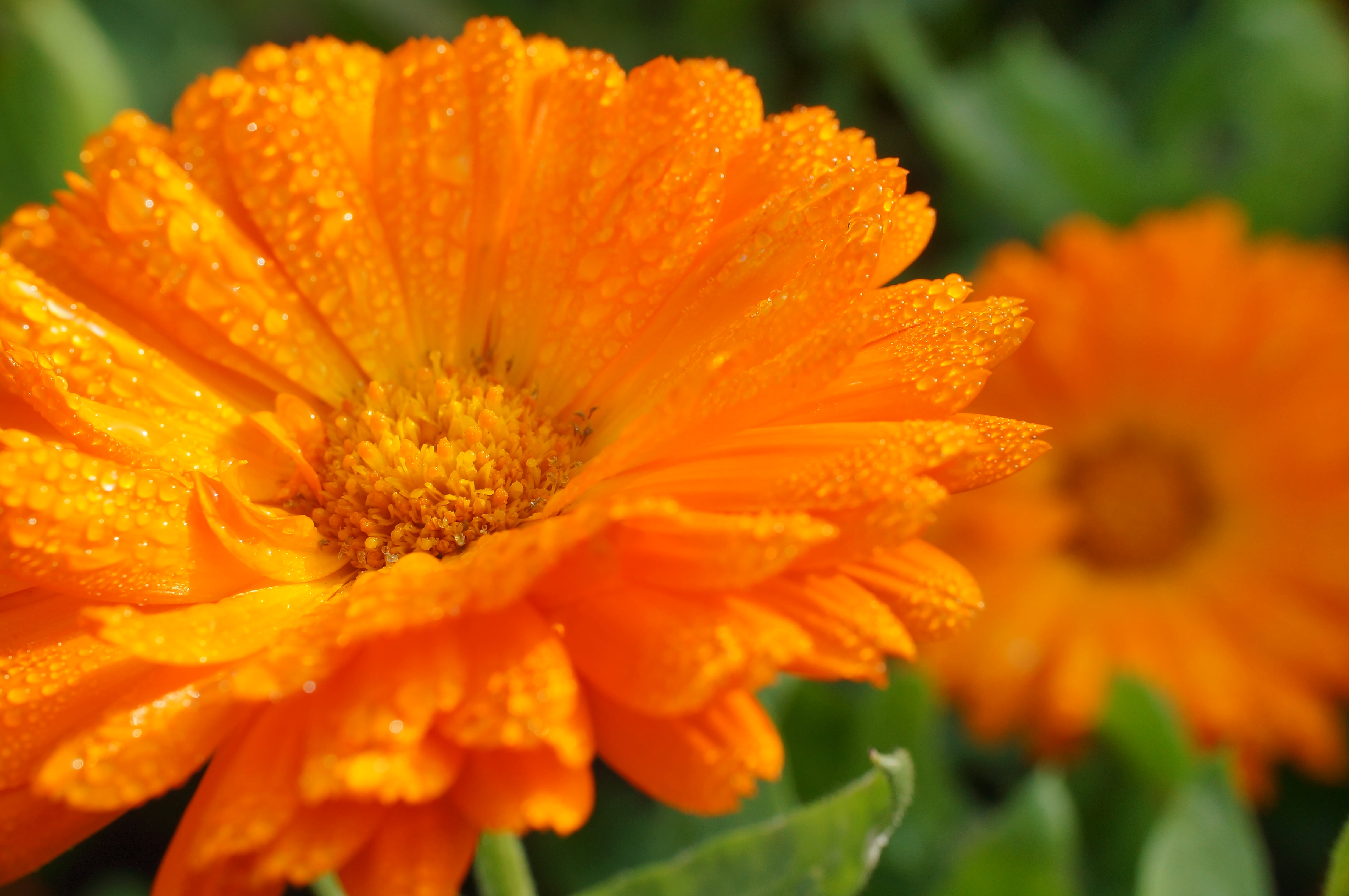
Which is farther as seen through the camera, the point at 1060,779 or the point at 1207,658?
the point at 1207,658

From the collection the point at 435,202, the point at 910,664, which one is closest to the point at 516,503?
the point at 435,202

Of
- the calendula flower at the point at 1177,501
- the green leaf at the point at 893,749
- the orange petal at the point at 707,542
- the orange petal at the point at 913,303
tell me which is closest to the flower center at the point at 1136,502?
the calendula flower at the point at 1177,501

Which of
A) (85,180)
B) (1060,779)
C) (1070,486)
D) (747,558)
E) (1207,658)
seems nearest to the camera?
(747,558)

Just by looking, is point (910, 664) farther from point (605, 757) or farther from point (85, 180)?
point (85, 180)

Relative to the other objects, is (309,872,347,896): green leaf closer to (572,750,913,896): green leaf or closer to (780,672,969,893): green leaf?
(572,750,913,896): green leaf

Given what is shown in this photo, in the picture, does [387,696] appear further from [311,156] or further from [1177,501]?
[1177,501]

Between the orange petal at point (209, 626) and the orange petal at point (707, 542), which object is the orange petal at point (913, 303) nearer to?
the orange petal at point (707, 542)
